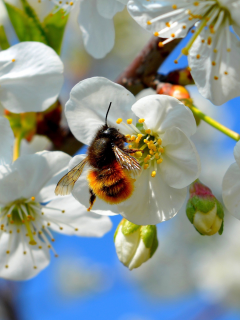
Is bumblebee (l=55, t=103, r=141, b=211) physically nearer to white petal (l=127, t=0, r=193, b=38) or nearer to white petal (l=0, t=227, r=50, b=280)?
white petal (l=127, t=0, r=193, b=38)

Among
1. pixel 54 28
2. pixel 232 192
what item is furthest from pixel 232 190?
pixel 54 28

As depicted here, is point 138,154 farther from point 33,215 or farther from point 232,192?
point 33,215

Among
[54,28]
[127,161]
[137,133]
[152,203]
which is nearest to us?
[127,161]

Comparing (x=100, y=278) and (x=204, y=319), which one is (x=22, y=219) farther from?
(x=100, y=278)


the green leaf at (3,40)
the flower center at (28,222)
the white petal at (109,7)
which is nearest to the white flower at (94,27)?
the white petal at (109,7)

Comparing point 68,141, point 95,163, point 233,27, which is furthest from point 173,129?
point 68,141

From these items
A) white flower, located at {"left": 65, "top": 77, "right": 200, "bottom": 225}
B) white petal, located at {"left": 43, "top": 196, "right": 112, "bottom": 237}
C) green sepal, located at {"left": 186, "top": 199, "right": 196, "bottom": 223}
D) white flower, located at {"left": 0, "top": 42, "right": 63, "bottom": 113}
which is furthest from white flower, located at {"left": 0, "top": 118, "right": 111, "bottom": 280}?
green sepal, located at {"left": 186, "top": 199, "right": 196, "bottom": 223}

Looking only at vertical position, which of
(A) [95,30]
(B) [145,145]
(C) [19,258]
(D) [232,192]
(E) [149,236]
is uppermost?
(A) [95,30]
